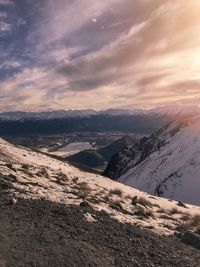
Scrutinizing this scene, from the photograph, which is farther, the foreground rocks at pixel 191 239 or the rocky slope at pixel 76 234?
the foreground rocks at pixel 191 239

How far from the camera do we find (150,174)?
9094 cm

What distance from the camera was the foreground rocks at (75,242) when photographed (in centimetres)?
1079

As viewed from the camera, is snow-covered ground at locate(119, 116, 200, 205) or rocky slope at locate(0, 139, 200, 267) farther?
snow-covered ground at locate(119, 116, 200, 205)

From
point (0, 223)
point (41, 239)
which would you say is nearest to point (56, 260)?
point (41, 239)

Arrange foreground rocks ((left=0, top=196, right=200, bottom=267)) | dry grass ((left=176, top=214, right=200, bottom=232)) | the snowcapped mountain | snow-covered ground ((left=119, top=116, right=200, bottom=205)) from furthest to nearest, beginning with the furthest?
the snowcapped mountain → snow-covered ground ((left=119, top=116, right=200, bottom=205)) → dry grass ((left=176, top=214, right=200, bottom=232)) → foreground rocks ((left=0, top=196, right=200, bottom=267))

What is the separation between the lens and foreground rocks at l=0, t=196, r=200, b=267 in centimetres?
1079

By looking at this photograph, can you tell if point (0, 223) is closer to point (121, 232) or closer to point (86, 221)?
point (86, 221)

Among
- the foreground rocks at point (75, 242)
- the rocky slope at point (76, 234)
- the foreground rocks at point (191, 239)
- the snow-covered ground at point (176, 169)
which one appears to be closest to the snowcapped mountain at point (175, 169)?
the snow-covered ground at point (176, 169)

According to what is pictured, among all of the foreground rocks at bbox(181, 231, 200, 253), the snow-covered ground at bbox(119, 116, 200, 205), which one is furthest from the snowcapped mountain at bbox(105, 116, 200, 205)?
the foreground rocks at bbox(181, 231, 200, 253)

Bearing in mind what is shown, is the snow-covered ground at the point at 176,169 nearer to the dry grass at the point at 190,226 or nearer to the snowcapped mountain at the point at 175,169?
the snowcapped mountain at the point at 175,169

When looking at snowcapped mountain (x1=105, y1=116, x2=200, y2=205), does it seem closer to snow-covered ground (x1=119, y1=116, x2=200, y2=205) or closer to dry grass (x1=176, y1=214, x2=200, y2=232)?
snow-covered ground (x1=119, y1=116, x2=200, y2=205)

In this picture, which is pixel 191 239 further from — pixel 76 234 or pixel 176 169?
pixel 176 169

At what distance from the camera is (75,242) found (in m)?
12.1

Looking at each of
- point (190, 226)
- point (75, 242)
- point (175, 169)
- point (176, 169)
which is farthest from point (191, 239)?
point (175, 169)
